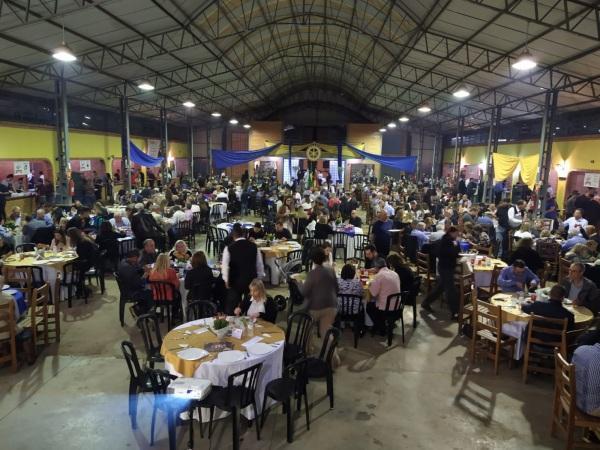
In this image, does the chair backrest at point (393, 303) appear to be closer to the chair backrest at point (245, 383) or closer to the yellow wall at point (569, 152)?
the chair backrest at point (245, 383)

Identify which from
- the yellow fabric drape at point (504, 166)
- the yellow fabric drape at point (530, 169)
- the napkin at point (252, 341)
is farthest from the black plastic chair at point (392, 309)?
the yellow fabric drape at point (504, 166)

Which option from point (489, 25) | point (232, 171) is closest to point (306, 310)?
point (489, 25)

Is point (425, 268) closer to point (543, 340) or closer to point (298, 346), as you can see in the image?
point (543, 340)

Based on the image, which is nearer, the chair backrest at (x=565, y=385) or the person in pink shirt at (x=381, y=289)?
the chair backrest at (x=565, y=385)

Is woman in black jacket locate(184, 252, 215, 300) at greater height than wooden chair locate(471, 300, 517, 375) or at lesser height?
greater

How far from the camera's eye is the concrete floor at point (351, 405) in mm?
3768

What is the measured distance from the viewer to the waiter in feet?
17.7

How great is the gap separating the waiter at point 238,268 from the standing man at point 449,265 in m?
2.86

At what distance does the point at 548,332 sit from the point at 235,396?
3.27 metres

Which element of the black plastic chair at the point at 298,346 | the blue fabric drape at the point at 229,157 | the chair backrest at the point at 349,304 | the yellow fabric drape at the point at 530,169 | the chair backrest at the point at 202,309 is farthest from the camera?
the blue fabric drape at the point at 229,157

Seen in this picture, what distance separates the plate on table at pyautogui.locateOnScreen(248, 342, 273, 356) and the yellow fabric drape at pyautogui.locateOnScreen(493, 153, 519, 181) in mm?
12717

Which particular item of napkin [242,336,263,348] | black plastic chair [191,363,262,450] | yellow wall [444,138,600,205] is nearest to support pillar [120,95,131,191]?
napkin [242,336,263,348]

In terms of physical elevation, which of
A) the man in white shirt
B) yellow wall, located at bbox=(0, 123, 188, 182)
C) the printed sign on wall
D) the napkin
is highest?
yellow wall, located at bbox=(0, 123, 188, 182)

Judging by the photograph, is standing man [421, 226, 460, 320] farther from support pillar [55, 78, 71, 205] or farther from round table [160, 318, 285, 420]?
support pillar [55, 78, 71, 205]
